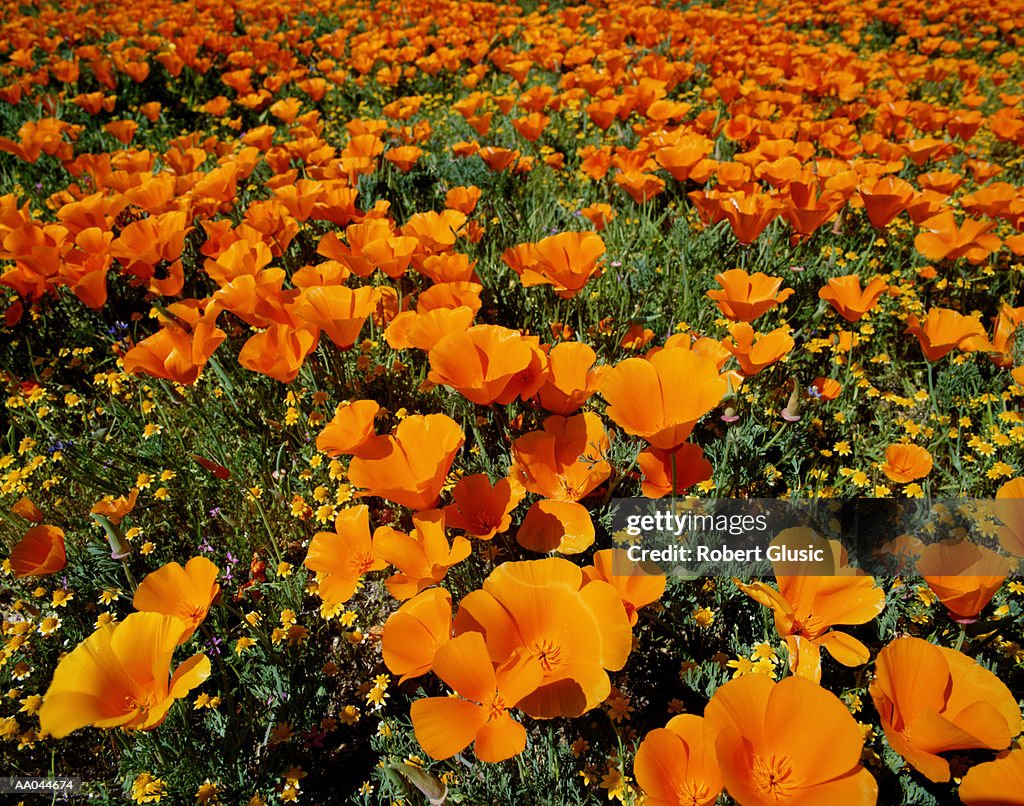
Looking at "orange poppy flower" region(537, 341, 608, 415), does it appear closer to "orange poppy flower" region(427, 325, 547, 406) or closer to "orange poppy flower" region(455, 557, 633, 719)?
"orange poppy flower" region(427, 325, 547, 406)

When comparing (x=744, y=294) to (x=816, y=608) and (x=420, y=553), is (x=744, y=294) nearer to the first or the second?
(x=816, y=608)

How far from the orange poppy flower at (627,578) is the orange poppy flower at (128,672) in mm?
672

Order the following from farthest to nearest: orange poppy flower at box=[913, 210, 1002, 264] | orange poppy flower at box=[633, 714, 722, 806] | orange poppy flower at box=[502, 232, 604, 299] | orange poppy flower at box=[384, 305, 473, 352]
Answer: orange poppy flower at box=[913, 210, 1002, 264]
orange poppy flower at box=[502, 232, 604, 299]
orange poppy flower at box=[384, 305, 473, 352]
orange poppy flower at box=[633, 714, 722, 806]

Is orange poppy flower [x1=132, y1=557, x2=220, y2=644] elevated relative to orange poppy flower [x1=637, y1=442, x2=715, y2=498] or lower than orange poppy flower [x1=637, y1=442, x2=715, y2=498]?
lower

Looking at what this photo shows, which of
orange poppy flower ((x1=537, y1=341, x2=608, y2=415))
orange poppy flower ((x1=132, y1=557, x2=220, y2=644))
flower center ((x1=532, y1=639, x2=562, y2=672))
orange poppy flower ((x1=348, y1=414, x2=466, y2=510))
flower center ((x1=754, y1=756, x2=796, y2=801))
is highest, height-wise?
orange poppy flower ((x1=537, y1=341, x2=608, y2=415))

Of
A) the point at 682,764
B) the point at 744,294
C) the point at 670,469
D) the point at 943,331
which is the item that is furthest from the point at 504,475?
the point at 943,331

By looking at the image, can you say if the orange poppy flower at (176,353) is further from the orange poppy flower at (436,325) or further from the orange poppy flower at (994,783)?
the orange poppy flower at (994,783)

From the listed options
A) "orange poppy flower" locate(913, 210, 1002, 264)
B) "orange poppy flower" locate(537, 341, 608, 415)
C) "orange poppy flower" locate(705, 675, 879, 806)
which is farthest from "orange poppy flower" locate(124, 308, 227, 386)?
"orange poppy flower" locate(913, 210, 1002, 264)

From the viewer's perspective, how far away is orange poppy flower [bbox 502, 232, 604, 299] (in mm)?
1759

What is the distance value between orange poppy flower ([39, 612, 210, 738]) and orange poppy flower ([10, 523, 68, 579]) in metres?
0.34

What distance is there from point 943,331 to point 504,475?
49.3 inches

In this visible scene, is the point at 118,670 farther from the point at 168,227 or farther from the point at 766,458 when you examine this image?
→ the point at 766,458

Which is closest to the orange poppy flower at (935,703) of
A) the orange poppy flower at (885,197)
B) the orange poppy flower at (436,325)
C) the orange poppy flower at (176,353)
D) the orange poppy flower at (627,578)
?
the orange poppy flower at (627,578)

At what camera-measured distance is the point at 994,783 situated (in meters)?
0.81
